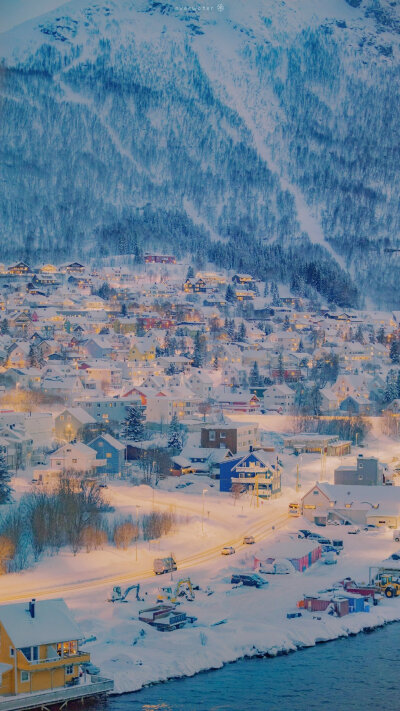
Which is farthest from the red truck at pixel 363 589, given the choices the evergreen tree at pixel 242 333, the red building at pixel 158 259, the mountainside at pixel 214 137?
the mountainside at pixel 214 137

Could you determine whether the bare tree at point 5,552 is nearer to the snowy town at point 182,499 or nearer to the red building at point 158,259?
the snowy town at point 182,499

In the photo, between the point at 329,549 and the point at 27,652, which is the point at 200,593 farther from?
the point at 27,652

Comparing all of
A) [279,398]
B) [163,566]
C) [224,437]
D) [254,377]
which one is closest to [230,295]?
[254,377]

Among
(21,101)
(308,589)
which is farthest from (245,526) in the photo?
(21,101)

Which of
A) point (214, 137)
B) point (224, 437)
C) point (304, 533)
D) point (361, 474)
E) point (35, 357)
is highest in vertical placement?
point (214, 137)

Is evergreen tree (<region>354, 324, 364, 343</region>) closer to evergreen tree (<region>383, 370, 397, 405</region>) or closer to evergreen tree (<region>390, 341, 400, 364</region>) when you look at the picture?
evergreen tree (<region>390, 341, 400, 364</region>)

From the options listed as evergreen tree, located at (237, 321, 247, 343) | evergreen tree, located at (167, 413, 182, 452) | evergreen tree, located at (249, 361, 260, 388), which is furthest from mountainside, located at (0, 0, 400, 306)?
evergreen tree, located at (167, 413, 182, 452)
